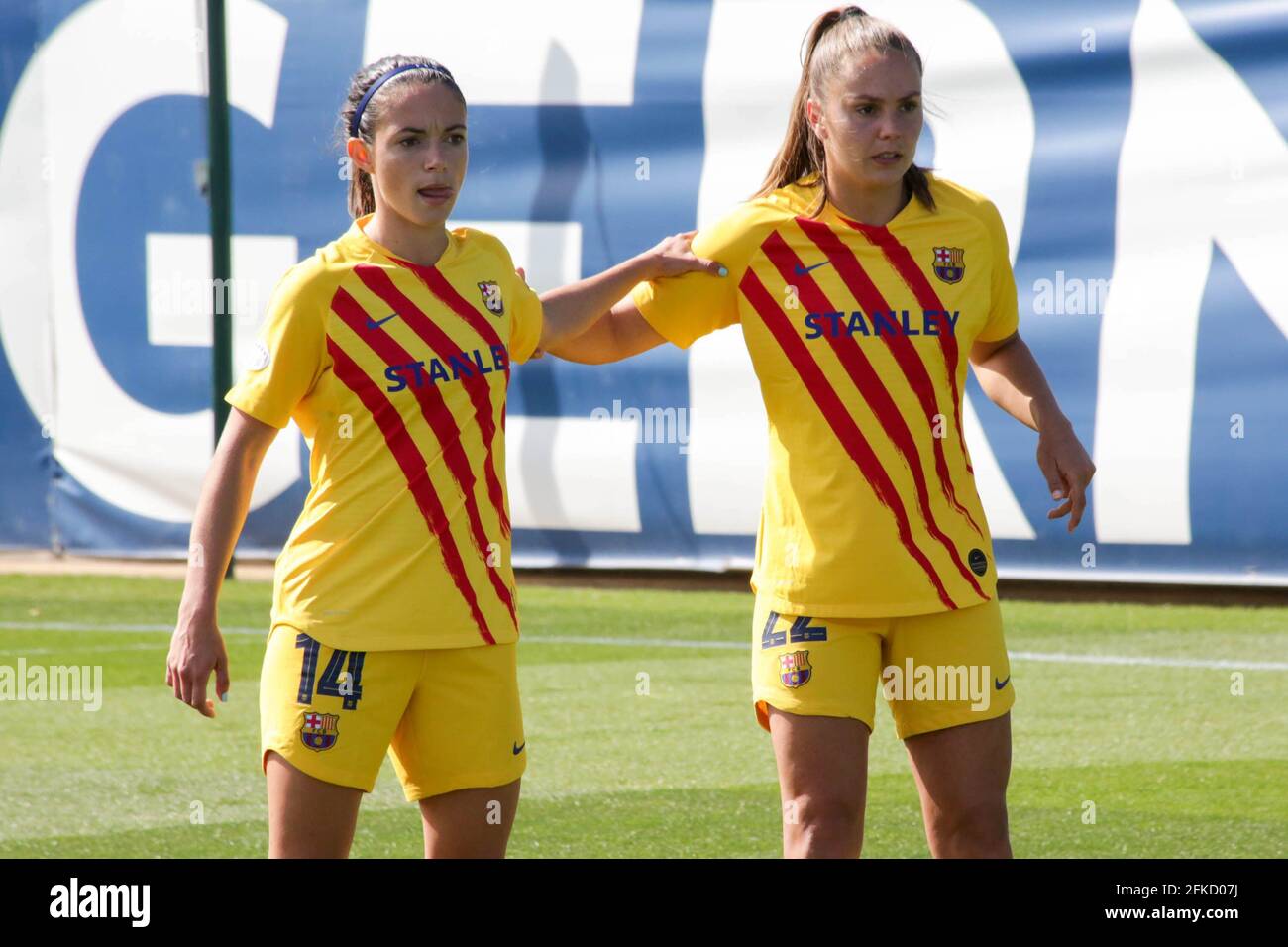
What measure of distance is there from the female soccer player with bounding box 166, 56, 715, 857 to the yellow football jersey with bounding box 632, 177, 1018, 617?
58cm

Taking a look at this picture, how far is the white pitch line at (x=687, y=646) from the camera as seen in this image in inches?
348

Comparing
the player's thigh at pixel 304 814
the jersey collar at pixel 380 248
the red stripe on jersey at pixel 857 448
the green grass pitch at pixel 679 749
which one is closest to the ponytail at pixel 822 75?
the red stripe on jersey at pixel 857 448

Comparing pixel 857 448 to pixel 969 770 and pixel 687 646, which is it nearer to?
pixel 969 770

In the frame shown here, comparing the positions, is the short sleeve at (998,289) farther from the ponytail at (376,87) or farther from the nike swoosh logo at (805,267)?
the ponytail at (376,87)

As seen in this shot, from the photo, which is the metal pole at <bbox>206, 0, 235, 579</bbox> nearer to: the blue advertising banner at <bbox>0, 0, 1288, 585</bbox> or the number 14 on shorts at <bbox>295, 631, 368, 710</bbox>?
the blue advertising banner at <bbox>0, 0, 1288, 585</bbox>

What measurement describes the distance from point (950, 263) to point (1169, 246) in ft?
23.2

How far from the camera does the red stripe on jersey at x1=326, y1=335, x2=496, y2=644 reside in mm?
3520

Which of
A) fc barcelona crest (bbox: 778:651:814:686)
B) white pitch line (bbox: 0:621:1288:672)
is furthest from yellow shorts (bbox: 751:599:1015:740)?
white pitch line (bbox: 0:621:1288:672)

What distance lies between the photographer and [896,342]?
3762 millimetres

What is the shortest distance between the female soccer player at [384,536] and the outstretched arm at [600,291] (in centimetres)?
27

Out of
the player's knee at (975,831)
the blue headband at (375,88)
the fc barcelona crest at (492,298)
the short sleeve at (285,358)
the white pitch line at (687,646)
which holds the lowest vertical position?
the white pitch line at (687,646)

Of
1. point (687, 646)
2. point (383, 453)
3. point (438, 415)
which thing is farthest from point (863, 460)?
point (687, 646)

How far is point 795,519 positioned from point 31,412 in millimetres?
10493
